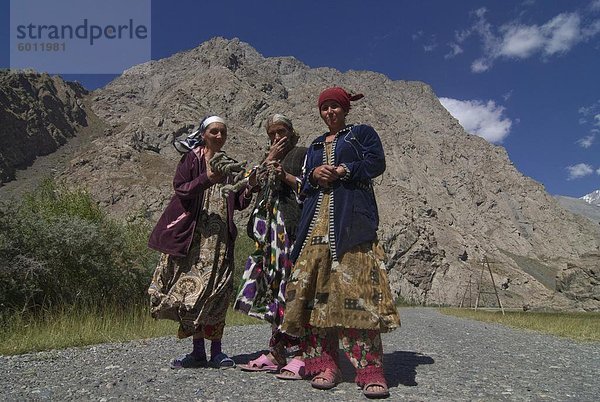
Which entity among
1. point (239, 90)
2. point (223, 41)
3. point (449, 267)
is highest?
point (223, 41)

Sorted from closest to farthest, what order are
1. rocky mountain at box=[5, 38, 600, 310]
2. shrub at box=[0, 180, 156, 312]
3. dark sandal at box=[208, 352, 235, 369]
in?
dark sandal at box=[208, 352, 235, 369]
shrub at box=[0, 180, 156, 312]
rocky mountain at box=[5, 38, 600, 310]

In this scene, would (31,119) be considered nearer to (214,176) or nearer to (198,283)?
(214,176)

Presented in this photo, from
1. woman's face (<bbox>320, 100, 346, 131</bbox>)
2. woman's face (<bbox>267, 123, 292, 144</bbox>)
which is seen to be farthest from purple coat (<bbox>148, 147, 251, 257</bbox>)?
woman's face (<bbox>320, 100, 346, 131</bbox>)

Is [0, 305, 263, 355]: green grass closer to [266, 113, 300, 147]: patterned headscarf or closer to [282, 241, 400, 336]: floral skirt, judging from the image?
[282, 241, 400, 336]: floral skirt

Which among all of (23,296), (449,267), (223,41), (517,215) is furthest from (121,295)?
(223,41)

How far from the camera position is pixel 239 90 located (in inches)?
3684

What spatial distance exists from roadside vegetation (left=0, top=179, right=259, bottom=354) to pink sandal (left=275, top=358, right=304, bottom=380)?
2914mm

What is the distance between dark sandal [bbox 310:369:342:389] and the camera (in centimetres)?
318

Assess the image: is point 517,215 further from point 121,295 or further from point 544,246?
point 121,295

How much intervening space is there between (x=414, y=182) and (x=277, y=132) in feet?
281

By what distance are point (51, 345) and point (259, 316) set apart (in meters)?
2.74

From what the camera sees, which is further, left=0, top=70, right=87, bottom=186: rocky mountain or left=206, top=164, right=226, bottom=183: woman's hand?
left=0, top=70, right=87, bottom=186: rocky mountain

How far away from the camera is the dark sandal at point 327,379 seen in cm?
318

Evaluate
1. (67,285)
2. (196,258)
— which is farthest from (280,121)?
(67,285)
